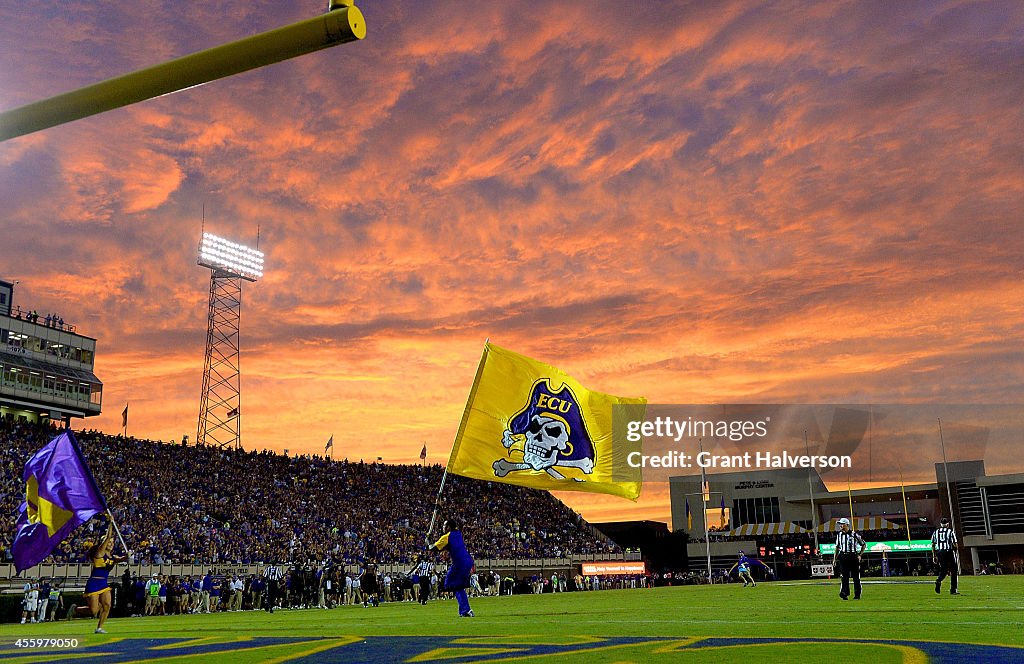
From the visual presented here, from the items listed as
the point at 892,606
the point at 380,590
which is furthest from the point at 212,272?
the point at 892,606

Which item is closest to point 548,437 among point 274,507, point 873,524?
point 274,507

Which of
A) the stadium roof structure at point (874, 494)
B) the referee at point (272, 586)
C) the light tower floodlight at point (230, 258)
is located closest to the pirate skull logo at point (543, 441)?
the referee at point (272, 586)

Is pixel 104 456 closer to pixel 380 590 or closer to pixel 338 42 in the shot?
pixel 380 590

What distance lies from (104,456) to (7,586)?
57.6 feet

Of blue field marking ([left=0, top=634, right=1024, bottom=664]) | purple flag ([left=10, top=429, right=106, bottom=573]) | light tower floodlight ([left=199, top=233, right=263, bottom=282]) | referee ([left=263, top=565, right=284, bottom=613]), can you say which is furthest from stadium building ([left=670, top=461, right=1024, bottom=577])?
blue field marking ([left=0, top=634, right=1024, bottom=664])

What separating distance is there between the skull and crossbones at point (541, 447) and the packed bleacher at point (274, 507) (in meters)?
23.5

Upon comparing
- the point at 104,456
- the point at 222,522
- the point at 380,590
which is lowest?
the point at 380,590

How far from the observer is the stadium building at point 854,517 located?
228ft

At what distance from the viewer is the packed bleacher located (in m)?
42.2

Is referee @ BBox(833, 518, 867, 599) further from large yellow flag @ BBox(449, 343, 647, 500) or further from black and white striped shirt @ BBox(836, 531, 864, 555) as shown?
large yellow flag @ BBox(449, 343, 647, 500)

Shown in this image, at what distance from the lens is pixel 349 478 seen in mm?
61688

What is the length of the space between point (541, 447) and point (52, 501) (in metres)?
10.9

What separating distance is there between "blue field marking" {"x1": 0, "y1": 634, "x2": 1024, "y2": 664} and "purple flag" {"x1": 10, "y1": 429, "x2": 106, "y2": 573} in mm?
6483

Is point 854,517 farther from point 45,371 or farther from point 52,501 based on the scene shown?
point 52,501
